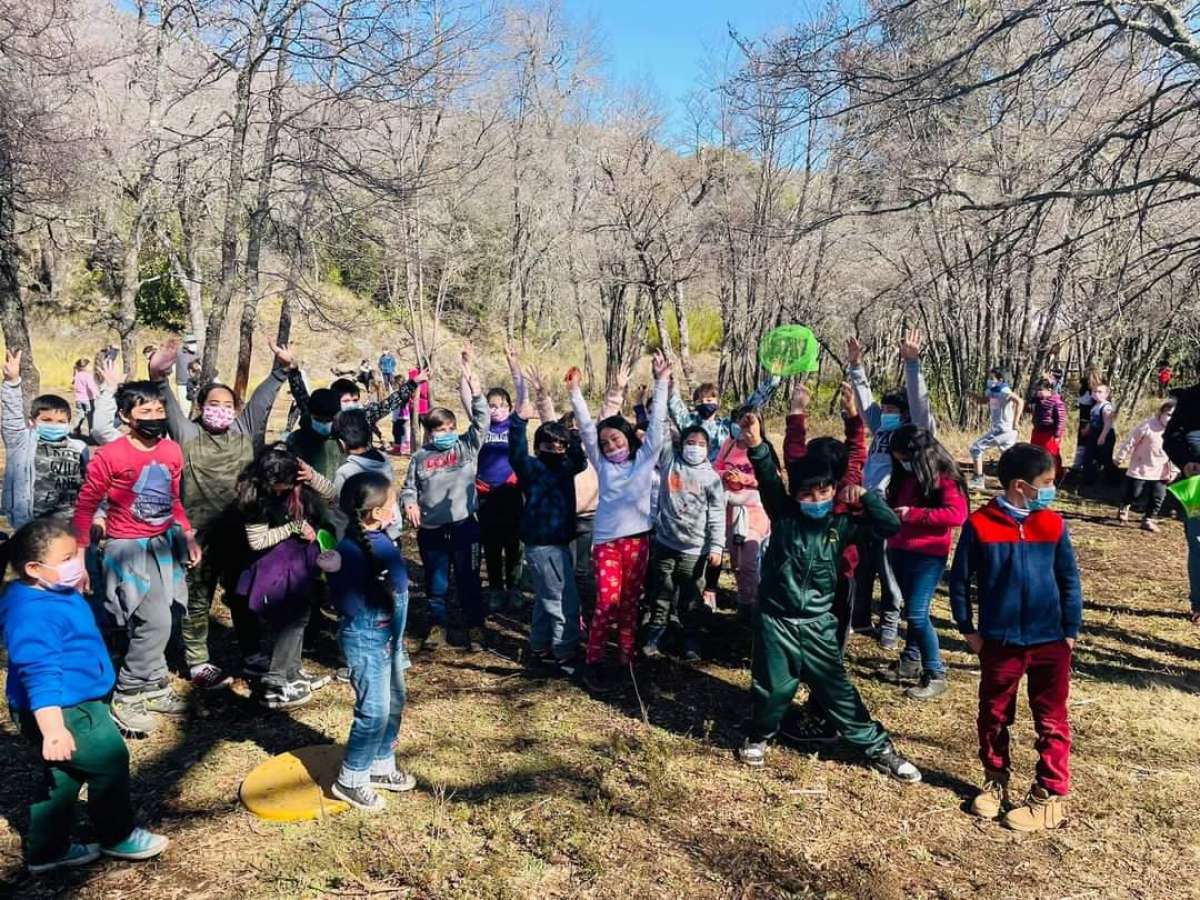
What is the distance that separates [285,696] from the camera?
4.89m

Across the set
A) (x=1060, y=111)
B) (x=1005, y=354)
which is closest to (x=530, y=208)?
(x=1005, y=354)

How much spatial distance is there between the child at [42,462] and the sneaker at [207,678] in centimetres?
128

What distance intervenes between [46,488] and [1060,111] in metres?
12.5

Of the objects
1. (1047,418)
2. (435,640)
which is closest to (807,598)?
(435,640)

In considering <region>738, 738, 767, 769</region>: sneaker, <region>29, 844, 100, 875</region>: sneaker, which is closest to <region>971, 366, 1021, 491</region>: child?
<region>738, 738, 767, 769</region>: sneaker

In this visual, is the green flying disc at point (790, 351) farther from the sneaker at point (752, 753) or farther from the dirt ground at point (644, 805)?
the sneaker at point (752, 753)

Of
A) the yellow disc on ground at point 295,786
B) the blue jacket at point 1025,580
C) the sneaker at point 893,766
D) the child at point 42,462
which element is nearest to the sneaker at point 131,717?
the yellow disc on ground at point 295,786

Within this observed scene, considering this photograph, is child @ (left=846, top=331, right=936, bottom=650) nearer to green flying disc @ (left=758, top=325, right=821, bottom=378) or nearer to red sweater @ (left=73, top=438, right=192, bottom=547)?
green flying disc @ (left=758, top=325, right=821, bottom=378)

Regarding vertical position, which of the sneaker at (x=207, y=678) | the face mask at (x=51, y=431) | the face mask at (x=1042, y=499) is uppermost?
the face mask at (x=51, y=431)

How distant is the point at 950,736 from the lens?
4.69 m

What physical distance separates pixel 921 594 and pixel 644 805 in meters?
2.21

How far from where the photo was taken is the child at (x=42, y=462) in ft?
16.8

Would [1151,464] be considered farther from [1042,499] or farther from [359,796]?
[359,796]

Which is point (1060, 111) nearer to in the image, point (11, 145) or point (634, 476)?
point (634, 476)
